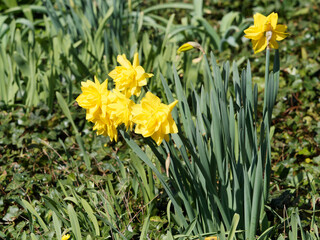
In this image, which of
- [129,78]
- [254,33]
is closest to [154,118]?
[129,78]

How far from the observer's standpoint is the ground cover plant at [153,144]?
159cm

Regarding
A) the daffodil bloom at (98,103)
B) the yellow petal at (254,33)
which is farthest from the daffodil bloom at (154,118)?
the yellow petal at (254,33)

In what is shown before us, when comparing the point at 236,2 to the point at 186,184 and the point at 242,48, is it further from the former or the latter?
the point at 186,184

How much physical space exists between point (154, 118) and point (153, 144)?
273 mm

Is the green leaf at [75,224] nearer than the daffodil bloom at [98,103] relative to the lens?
No

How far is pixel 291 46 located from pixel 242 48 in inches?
17.1

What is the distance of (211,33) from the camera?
10.8ft

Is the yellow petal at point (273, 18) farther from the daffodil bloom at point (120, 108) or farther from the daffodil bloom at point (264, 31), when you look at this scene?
the daffodil bloom at point (120, 108)

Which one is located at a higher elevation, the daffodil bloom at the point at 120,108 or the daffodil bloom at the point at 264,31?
the daffodil bloom at the point at 264,31

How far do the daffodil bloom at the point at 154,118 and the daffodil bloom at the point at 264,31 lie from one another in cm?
51

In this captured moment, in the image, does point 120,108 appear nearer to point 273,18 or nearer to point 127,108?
point 127,108

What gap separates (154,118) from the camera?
122 cm

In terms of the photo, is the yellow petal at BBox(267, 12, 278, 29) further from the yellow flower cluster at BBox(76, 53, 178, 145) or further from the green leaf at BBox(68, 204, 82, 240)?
the green leaf at BBox(68, 204, 82, 240)

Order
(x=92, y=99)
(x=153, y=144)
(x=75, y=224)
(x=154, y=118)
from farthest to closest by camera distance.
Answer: (x=75, y=224) < (x=153, y=144) < (x=92, y=99) < (x=154, y=118)
